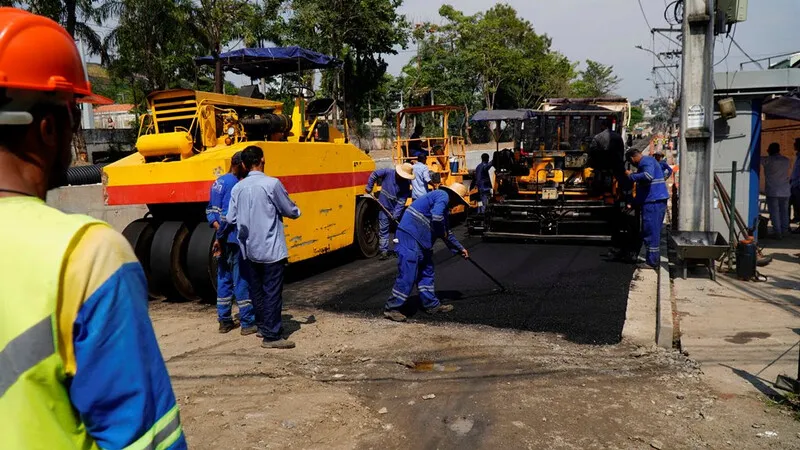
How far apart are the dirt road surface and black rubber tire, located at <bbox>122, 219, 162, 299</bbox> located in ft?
0.92

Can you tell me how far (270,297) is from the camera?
5543mm

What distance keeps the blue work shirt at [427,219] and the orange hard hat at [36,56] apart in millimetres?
5233

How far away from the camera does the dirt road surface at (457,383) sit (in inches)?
151

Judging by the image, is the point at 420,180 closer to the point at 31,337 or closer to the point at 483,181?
the point at 483,181

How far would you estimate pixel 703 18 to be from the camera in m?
7.88

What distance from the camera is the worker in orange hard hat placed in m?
1.11

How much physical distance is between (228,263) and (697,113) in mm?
5881

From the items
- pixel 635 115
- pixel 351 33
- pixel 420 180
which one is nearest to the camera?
pixel 420 180

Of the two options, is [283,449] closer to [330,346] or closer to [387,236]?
[330,346]

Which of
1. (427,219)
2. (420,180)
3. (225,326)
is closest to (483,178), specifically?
(420,180)

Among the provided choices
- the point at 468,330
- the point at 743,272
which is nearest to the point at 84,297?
the point at 468,330

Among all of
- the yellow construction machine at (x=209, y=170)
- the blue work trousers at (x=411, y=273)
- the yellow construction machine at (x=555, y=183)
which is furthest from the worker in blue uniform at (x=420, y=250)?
the yellow construction machine at (x=555, y=183)

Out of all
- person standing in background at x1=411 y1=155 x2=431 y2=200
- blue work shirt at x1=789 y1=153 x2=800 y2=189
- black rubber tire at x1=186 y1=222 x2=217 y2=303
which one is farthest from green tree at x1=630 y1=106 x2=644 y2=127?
black rubber tire at x1=186 y1=222 x2=217 y2=303

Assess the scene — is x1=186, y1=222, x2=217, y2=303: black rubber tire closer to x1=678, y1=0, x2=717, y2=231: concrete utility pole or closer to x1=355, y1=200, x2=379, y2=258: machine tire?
x1=355, y1=200, x2=379, y2=258: machine tire
